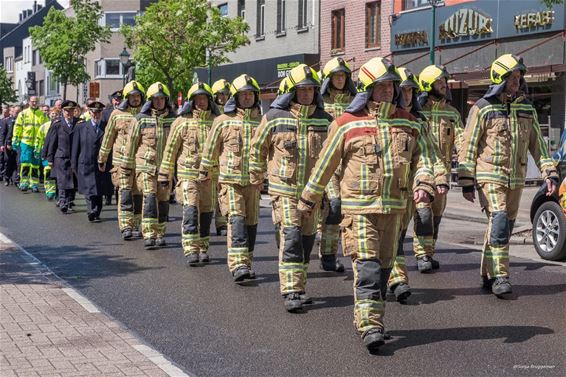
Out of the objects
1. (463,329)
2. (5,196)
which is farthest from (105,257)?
(5,196)

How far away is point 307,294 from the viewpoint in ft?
29.5

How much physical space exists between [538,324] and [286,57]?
93.9 ft

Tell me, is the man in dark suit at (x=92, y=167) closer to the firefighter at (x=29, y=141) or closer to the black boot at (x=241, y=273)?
the firefighter at (x=29, y=141)

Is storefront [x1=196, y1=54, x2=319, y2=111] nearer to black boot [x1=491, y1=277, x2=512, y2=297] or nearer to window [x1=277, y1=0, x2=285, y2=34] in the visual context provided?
window [x1=277, y1=0, x2=285, y2=34]

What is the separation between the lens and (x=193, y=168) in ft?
36.4

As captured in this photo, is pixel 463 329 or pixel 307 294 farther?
pixel 307 294

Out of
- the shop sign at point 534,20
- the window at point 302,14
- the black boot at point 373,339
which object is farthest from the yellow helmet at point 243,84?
the window at point 302,14

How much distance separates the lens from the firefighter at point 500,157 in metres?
8.87

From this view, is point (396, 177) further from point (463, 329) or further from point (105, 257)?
point (105, 257)

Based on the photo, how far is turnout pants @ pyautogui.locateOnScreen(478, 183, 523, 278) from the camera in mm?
8836

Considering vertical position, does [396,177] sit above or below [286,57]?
below

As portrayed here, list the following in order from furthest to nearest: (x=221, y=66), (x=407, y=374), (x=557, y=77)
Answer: (x=221, y=66) < (x=557, y=77) < (x=407, y=374)

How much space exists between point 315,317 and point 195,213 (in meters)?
3.21

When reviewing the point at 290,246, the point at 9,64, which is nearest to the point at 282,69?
the point at 290,246
